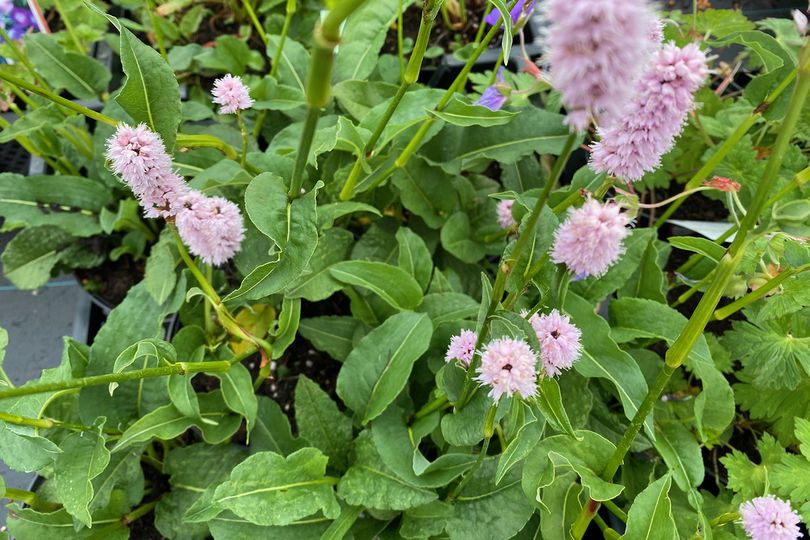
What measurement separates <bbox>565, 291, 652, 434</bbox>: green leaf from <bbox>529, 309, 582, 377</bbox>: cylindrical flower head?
222 mm

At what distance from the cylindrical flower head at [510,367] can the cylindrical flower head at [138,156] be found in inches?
16.2

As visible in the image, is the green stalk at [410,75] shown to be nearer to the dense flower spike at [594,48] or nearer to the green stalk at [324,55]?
the green stalk at [324,55]

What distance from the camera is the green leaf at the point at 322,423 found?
0.95 meters

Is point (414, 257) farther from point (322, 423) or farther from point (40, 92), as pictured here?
point (40, 92)

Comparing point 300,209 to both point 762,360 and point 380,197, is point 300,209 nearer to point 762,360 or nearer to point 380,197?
point 380,197

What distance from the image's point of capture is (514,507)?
0.82m

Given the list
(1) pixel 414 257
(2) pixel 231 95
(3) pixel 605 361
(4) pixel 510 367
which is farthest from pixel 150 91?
(3) pixel 605 361

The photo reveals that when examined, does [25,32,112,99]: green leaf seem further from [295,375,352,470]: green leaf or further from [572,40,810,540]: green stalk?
[572,40,810,540]: green stalk

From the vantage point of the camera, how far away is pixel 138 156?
0.65m

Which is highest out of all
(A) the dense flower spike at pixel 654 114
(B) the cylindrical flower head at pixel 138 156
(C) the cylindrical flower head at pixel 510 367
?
(A) the dense flower spike at pixel 654 114

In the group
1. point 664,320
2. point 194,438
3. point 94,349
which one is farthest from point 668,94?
point 194,438

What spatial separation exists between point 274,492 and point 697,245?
0.64 meters

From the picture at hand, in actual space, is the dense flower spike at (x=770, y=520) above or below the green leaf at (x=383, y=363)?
above

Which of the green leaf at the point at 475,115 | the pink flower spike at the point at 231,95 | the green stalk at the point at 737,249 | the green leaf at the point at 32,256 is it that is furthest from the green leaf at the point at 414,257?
the green leaf at the point at 32,256
